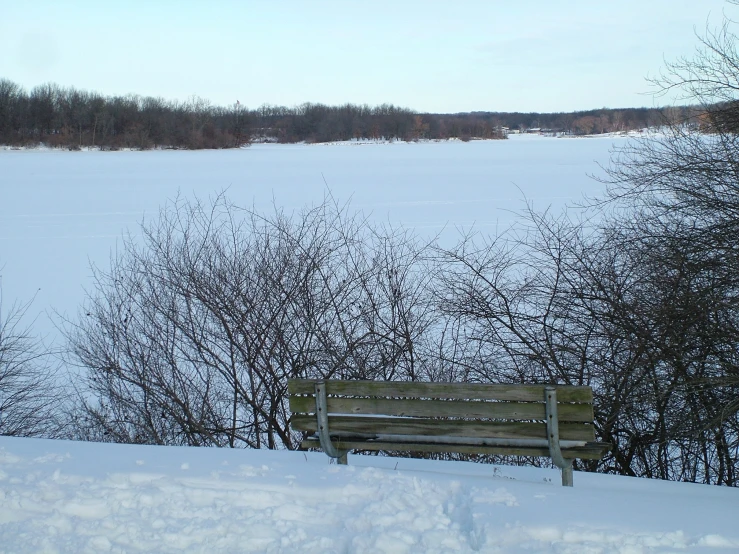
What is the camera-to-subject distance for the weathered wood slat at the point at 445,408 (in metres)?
4.41

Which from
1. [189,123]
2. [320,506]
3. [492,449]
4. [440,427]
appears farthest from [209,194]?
[189,123]

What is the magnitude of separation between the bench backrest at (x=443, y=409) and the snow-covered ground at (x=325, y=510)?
294mm

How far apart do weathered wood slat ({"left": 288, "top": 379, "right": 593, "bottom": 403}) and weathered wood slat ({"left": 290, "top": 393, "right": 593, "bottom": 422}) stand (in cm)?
4

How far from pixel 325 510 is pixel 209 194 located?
21.3 m

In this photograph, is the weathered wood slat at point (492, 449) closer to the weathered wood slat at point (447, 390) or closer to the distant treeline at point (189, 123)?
the weathered wood slat at point (447, 390)

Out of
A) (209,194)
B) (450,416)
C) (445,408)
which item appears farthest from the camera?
(209,194)

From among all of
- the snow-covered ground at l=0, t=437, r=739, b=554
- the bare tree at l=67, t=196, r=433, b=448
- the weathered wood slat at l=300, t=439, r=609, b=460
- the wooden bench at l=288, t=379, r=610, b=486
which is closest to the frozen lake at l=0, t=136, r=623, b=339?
the bare tree at l=67, t=196, r=433, b=448

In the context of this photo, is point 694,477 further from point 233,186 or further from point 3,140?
point 3,140

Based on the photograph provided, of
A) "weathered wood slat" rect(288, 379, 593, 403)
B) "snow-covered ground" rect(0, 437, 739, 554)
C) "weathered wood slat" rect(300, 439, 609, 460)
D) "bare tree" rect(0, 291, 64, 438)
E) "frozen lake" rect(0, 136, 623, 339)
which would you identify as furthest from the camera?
"frozen lake" rect(0, 136, 623, 339)

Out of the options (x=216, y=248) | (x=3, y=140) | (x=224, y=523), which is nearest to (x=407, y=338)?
(x=216, y=248)

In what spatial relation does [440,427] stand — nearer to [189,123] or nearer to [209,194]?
[209,194]

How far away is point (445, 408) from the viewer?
4586mm

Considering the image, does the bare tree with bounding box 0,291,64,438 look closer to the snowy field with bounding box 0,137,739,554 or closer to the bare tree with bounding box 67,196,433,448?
the bare tree with bounding box 67,196,433,448

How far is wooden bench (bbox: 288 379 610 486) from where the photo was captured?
4418 millimetres
